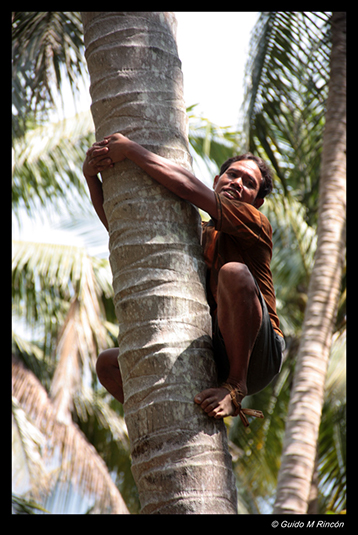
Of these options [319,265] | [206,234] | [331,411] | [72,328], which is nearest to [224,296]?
[206,234]

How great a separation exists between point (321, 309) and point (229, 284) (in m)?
3.71

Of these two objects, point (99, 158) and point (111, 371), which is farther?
point (111, 371)

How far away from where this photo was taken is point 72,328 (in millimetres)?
8352

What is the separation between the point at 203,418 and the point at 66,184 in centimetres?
919

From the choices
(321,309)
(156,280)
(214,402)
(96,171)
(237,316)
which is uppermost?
(96,171)

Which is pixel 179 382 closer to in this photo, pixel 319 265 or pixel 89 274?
pixel 319 265

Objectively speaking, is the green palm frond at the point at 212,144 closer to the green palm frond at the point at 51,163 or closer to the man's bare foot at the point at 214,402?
the green palm frond at the point at 51,163

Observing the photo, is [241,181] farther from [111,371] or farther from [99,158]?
[111,371]

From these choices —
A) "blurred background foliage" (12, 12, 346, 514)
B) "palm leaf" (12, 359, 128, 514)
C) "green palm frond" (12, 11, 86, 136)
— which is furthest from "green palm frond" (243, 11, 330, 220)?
"palm leaf" (12, 359, 128, 514)

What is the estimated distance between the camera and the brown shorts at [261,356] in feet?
8.09

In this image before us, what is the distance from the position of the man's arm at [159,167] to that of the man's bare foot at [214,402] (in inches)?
29.2

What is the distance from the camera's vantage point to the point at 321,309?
232 inches

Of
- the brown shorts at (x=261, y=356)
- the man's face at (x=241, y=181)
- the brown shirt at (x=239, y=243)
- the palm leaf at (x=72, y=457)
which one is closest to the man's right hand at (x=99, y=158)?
the brown shirt at (x=239, y=243)

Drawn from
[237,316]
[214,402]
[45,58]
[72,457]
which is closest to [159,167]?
[237,316]
